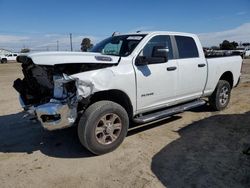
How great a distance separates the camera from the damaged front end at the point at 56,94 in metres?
4.25

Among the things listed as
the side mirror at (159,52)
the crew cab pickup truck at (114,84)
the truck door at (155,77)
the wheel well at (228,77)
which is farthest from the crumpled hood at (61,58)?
the wheel well at (228,77)

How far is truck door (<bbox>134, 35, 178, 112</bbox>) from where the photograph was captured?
5.08 metres

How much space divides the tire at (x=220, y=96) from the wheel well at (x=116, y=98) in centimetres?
291

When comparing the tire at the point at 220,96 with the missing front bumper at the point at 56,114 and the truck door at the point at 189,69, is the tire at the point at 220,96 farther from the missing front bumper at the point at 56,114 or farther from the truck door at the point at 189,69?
the missing front bumper at the point at 56,114

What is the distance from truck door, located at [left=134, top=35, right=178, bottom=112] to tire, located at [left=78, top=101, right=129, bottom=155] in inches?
21.9

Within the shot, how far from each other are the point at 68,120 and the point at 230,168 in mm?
2455

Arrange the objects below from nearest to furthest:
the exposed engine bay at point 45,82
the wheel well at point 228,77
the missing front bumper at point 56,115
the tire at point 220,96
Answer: the missing front bumper at point 56,115
the exposed engine bay at point 45,82
the tire at point 220,96
the wheel well at point 228,77

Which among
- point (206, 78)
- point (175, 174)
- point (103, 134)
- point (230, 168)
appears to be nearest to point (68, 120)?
point (103, 134)

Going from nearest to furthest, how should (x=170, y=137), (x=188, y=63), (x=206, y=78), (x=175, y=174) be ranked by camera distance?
1. (x=175, y=174)
2. (x=170, y=137)
3. (x=188, y=63)
4. (x=206, y=78)

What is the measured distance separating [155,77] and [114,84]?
3.21 ft

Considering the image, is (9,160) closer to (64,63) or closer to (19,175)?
(19,175)

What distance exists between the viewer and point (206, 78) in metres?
6.59

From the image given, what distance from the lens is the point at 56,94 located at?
14.5ft

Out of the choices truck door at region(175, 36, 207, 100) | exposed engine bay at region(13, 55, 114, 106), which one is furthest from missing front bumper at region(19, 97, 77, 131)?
truck door at region(175, 36, 207, 100)
